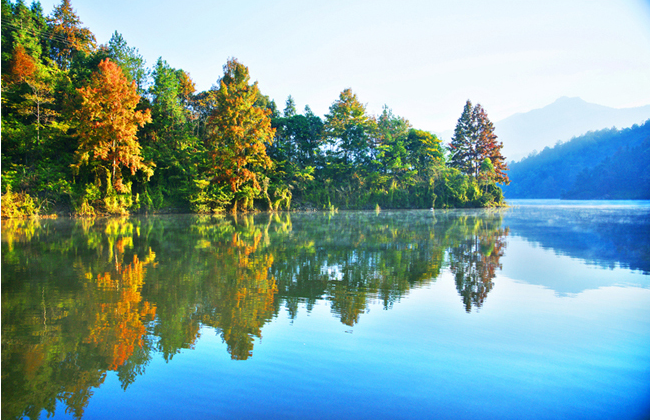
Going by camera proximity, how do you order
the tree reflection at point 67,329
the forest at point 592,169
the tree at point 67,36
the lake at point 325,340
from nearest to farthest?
the lake at point 325,340
the tree reflection at point 67,329
the tree at point 67,36
the forest at point 592,169

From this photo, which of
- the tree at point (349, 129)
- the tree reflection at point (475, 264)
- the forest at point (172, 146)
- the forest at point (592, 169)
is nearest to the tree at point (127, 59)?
the forest at point (172, 146)

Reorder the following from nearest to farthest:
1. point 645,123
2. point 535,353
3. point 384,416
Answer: point 384,416, point 535,353, point 645,123

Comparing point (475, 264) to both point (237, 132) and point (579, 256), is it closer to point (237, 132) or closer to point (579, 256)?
point (579, 256)

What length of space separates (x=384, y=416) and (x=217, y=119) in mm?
26387

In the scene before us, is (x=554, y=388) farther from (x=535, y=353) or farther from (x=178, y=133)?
(x=178, y=133)

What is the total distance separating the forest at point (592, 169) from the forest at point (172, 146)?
49.7 metres

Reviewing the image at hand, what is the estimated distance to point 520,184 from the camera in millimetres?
104875

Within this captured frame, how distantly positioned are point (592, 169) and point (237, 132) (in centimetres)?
8913

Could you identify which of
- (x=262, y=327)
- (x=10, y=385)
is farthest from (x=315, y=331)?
(x=10, y=385)

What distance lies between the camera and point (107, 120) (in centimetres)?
2225

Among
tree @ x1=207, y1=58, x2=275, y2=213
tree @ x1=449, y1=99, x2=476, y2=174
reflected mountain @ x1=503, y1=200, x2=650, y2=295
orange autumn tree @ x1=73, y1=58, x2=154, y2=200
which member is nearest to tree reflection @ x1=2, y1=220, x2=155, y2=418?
reflected mountain @ x1=503, y1=200, x2=650, y2=295

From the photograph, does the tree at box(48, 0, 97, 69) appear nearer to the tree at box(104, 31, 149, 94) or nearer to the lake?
the tree at box(104, 31, 149, 94)

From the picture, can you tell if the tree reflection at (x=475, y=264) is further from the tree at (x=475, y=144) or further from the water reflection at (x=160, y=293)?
the tree at (x=475, y=144)

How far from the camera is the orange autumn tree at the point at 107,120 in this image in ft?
71.6
